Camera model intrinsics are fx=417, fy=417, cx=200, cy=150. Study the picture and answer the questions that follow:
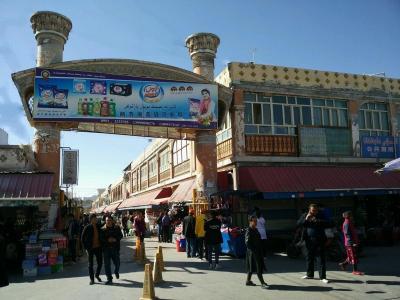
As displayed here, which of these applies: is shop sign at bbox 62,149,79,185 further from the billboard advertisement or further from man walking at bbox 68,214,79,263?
man walking at bbox 68,214,79,263

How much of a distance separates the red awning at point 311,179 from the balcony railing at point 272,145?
2.92ft

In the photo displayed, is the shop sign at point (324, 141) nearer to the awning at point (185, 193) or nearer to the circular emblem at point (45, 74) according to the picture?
the awning at point (185, 193)

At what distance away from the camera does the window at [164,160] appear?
102 feet

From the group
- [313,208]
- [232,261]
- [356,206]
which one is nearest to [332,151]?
[356,206]

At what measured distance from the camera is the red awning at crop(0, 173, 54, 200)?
45.8ft

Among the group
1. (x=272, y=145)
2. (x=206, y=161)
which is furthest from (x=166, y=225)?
(x=272, y=145)

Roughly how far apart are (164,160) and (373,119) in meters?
15.5

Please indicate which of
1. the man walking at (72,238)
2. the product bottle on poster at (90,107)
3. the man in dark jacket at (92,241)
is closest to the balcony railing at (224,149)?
the product bottle on poster at (90,107)

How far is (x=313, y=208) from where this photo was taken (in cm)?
1032

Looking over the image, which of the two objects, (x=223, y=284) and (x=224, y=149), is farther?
(x=224, y=149)

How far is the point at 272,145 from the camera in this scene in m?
19.9

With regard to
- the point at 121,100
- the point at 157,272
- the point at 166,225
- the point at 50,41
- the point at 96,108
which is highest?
the point at 50,41

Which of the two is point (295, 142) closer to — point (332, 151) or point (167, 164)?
point (332, 151)

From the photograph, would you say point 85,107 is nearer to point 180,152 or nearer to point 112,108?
point 112,108
